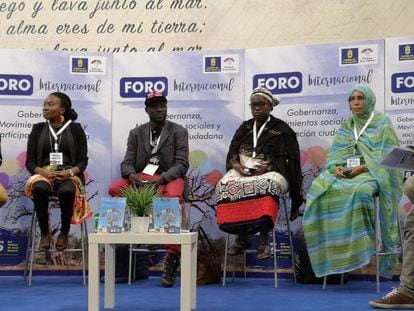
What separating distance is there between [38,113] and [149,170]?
1.18 metres

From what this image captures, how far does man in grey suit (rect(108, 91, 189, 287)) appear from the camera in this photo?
496 centimetres

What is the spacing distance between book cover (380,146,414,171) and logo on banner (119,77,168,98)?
282cm

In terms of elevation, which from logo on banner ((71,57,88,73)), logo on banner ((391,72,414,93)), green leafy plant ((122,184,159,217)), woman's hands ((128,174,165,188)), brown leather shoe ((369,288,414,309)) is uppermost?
logo on banner ((71,57,88,73))

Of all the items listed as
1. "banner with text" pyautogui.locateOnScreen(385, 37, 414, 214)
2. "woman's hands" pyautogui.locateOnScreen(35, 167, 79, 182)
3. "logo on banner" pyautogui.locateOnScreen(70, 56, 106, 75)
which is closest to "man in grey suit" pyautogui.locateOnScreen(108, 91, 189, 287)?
"woman's hands" pyautogui.locateOnScreen(35, 167, 79, 182)

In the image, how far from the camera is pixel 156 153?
5.15 metres

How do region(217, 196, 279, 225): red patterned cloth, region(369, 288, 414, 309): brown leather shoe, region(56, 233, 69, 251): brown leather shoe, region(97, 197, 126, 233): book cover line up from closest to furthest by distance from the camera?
region(97, 197, 126, 233): book cover < region(369, 288, 414, 309): brown leather shoe < region(217, 196, 279, 225): red patterned cloth < region(56, 233, 69, 251): brown leather shoe

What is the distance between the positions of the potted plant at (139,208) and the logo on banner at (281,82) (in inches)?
92.1

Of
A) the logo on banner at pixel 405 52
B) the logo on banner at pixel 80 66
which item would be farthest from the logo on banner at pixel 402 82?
the logo on banner at pixel 80 66

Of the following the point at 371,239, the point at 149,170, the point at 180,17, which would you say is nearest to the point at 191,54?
the point at 180,17

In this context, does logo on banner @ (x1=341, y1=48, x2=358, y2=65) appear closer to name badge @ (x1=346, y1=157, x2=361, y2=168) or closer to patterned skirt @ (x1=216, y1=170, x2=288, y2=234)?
name badge @ (x1=346, y1=157, x2=361, y2=168)

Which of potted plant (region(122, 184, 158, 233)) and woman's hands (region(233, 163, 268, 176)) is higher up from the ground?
woman's hands (region(233, 163, 268, 176))

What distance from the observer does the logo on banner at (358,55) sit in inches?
204

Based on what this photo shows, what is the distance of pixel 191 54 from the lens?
5.63 metres

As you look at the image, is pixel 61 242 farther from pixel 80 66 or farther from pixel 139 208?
pixel 139 208
